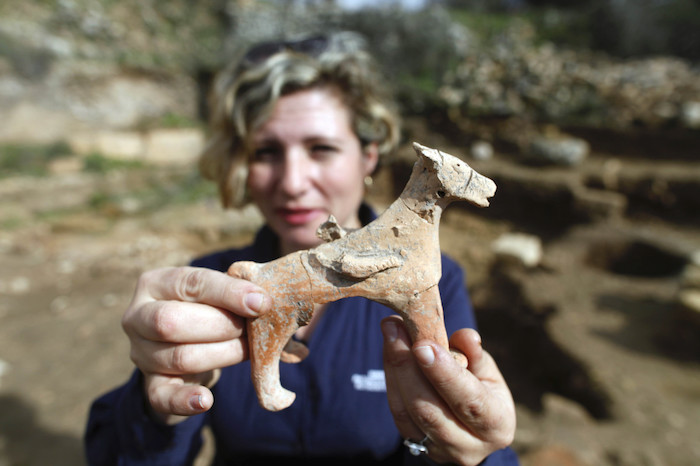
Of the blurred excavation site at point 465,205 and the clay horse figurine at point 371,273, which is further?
the blurred excavation site at point 465,205

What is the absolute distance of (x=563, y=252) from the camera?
615cm

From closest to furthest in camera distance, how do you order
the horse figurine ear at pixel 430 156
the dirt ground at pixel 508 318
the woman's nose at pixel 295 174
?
the horse figurine ear at pixel 430 156 < the woman's nose at pixel 295 174 < the dirt ground at pixel 508 318

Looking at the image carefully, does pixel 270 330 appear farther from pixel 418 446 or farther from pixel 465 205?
pixel 465 205

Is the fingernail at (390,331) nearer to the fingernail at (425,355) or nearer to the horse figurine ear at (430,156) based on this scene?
the fingernail at (425,355)

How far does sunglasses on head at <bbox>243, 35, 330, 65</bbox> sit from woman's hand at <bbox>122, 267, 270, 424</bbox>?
1230 millimetres

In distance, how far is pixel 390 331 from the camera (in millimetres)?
1103

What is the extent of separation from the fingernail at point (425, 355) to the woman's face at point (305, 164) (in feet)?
2.77

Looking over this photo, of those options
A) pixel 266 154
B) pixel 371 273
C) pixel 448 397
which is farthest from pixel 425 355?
pixel 266 154

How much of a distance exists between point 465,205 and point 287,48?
6396 millimetres

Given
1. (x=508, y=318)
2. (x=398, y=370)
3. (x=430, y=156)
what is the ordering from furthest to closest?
(x=508, y=318) < (x=398, y=370) < (x=430, y=156)

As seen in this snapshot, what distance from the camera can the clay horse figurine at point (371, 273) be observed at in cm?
104

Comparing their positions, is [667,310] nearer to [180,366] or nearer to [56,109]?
[180,366]

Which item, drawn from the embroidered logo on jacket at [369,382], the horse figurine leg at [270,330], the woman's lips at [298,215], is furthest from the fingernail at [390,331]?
the woman's lips at [298,215]

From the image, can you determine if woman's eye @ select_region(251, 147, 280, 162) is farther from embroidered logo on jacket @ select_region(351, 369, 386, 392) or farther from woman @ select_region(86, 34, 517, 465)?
embroidered logo on jacket @ select_region(351, 369, 386, 392)
